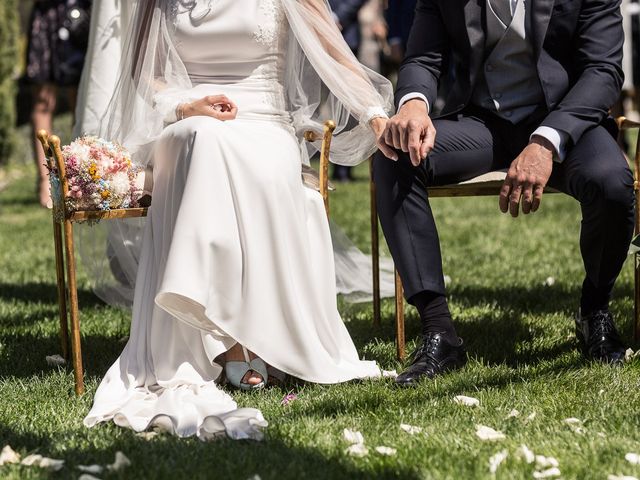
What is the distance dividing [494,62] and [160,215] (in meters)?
1.34

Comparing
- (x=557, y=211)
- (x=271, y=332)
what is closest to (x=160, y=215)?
(x=271, y=332)

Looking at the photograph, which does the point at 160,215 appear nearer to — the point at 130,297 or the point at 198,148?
the point at 198,148

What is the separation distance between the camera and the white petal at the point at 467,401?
3.25 meters

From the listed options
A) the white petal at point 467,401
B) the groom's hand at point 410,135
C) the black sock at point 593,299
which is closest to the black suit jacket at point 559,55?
the groom's hand at point 410,135

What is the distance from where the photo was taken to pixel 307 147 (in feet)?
13.5

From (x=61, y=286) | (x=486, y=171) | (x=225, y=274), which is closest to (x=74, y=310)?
(x=61, y=286)

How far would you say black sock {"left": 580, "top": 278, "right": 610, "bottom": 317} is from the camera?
3809 millimetres

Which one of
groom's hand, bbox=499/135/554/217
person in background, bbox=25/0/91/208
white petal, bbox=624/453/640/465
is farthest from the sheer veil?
person in background, bbox=25/0/91/208

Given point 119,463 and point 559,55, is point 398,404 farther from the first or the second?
point 559,55

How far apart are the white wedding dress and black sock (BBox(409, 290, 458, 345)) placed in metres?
0.25

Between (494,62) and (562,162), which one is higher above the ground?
(494,62)

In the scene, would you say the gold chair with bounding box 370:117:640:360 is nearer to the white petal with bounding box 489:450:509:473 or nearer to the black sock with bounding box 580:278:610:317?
the black sock with bounding box 580:278:610:317

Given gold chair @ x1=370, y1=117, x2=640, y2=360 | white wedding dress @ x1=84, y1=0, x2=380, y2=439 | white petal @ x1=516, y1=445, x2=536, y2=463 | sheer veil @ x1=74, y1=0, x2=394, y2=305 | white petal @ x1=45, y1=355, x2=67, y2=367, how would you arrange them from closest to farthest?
white petal @ x1=516, y1=445, x2=536, y2=463 → white wedding dress @ x1=84, y1=0, x2=380, y2=439 → gold chair @ x1=370, y1=117, x2=640, y2=360 → sheer veil @ x1=74, y1=0, x2=394, y2=305 → white petal @ x1=45, y1=355, x2=67, y2=367

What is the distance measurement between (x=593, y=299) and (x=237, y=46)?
1.63 m
